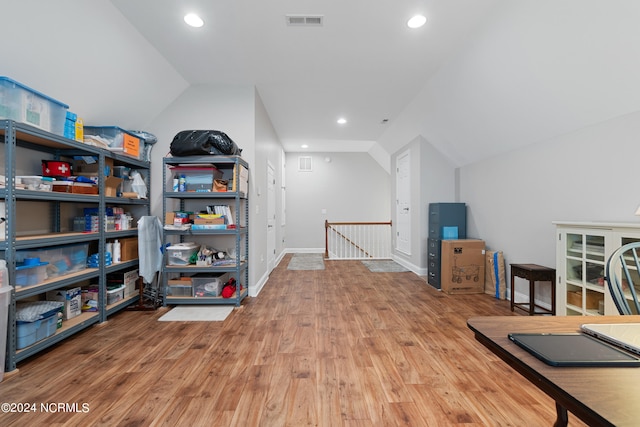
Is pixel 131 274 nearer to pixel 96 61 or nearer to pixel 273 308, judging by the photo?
pixel 273 308

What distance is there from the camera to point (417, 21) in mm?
2504

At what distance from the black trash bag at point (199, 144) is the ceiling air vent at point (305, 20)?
1401 millimetres

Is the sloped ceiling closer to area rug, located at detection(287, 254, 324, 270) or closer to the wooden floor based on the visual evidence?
the wooden floor

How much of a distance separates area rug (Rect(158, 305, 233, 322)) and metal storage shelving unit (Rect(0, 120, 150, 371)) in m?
0.55

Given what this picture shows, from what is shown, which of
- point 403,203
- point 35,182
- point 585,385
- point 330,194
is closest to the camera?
point 585,385

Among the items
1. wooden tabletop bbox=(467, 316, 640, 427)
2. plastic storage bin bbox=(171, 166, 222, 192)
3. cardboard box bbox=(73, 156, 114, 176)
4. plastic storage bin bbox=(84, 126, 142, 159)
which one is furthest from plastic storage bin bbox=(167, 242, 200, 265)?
wooden tabletop bbox=(467, 316, 640, 427)

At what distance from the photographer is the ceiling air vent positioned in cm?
246

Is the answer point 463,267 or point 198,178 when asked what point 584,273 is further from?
point 198,178

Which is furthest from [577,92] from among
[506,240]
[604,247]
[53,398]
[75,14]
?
[53,398]

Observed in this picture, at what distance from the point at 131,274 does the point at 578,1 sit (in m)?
4.74

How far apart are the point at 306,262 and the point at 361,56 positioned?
430 cm

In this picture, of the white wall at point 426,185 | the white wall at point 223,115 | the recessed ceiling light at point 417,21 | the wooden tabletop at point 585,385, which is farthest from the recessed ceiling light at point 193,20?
the white wall at point 426,185

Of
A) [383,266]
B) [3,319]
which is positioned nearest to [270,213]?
[383,266]

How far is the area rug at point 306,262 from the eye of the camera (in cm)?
566
